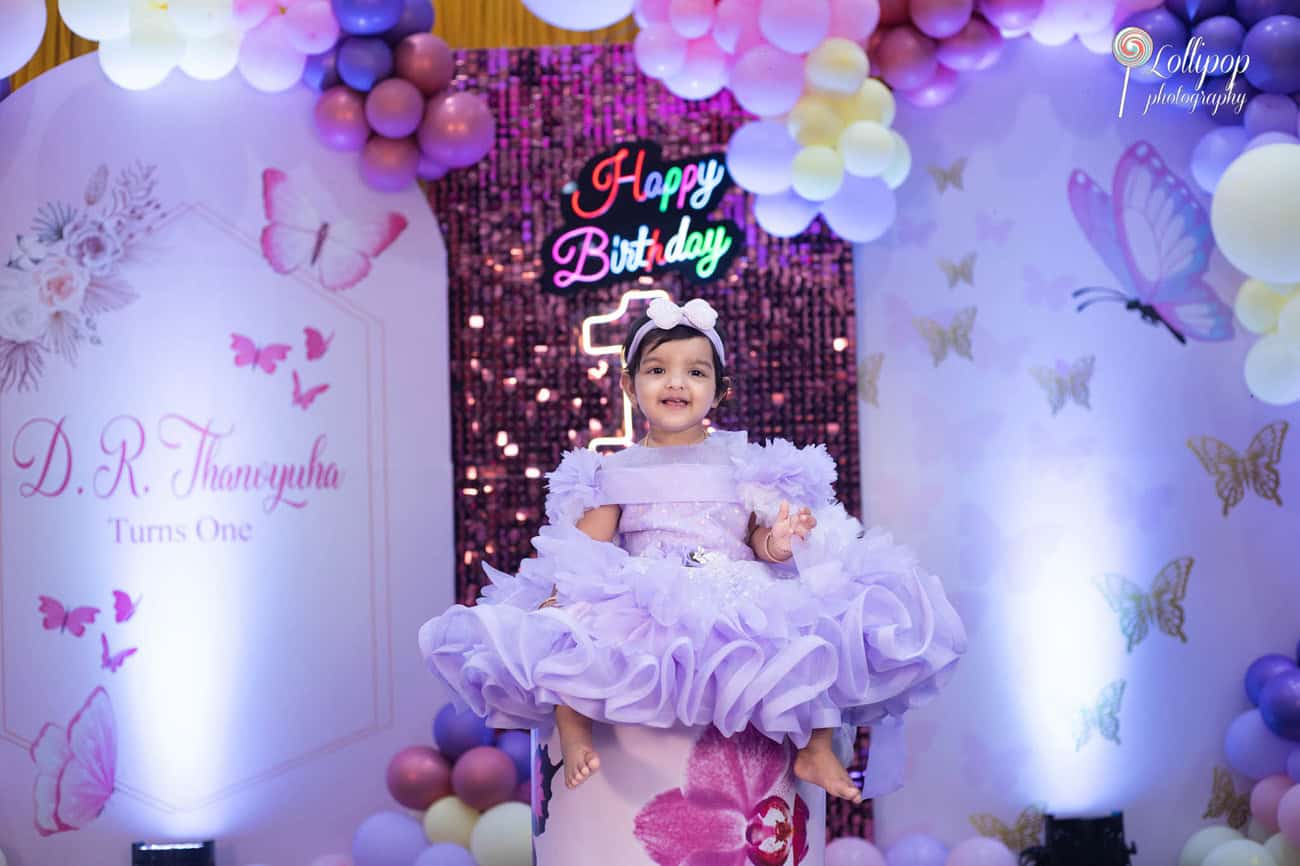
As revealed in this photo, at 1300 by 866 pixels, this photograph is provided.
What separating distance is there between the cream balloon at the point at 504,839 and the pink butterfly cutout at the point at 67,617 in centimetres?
167

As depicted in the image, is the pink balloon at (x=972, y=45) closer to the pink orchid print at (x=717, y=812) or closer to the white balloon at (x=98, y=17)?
the white balloon at (x=98, y=17)

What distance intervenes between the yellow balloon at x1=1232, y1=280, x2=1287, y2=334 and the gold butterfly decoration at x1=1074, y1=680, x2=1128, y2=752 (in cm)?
134

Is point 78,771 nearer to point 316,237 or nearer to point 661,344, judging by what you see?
point 316,237

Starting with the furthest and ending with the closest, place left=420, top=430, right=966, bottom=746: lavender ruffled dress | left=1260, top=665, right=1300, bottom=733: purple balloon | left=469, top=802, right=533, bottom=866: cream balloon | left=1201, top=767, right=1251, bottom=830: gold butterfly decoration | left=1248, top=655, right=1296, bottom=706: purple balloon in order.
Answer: left=1201, top=767, right=1251, bottom=830: gold butterfly decoration, left=1248, top=655, right=1296, bottom=706: purple balloon, left=1260, top=665, right=1300, bottom=733: purple balloon, left=469, top=802, right=533, bottom=866: cream balloon, left=420, top=430, right=966, bottom=746: lavender ruffled dress

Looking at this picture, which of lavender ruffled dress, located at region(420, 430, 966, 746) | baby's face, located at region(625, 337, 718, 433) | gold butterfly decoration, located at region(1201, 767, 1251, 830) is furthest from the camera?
gold butterfly decoration, located at region(1201, 767, 1251, 830)

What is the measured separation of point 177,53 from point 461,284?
1.24 m

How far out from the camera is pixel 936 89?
15.9 feet

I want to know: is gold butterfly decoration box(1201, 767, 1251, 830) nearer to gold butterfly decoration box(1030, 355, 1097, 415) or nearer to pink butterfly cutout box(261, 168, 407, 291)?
gold butterfly decoration box(1030, 355, 1097, 415)

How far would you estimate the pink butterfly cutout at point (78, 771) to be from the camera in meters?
4.86

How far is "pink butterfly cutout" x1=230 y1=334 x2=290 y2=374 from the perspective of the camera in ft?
16.4

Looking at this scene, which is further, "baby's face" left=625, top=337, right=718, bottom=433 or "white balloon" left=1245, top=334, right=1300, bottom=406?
"white balloon" left=1245, top=334, right=1300, bottom=406

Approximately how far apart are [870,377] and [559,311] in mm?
1156

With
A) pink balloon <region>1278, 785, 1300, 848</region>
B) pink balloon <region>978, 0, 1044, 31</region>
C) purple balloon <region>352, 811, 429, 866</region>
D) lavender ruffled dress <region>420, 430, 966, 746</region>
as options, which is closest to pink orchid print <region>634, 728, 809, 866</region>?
lavender ruffled dress <region>420, 430, 966, 746</region>

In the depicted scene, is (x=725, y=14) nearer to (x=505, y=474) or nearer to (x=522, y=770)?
(x=505, y=474)
